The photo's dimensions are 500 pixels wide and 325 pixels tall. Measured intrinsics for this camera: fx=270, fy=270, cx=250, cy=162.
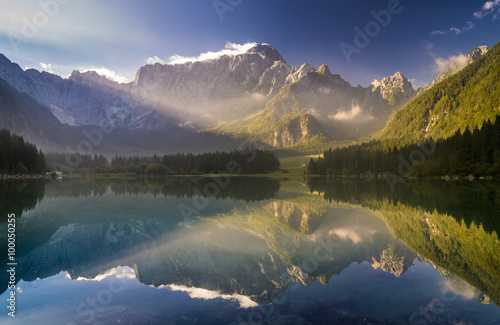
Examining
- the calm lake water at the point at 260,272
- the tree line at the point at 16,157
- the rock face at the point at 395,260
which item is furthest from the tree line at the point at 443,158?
the tree line at the point at 16,157

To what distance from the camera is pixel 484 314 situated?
9.77m

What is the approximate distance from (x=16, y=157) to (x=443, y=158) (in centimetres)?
20655

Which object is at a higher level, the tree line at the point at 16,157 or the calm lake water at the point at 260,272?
the tree line at the point at 16,157

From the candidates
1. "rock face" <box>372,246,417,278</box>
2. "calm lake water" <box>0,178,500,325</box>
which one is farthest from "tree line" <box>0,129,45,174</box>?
"rock face" <box>372,246,417,278</box>

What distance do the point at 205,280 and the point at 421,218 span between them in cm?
2456

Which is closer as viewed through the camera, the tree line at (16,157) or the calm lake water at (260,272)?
the calm lake water at (260,272)

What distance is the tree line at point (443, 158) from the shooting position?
3895 inches

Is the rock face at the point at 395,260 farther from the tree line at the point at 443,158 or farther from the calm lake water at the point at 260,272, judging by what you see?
the tree line at the point at 443,158

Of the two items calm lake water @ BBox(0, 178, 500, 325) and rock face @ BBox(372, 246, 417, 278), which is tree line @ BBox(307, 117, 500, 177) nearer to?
calm lake water @ BBox(0, 178, 500, 325)

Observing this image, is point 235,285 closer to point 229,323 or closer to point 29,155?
point 229,323

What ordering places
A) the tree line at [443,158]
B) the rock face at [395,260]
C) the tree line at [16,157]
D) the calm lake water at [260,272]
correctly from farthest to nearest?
the tree line at [16,157], the tree line at [443,158], the rock face at [395,260], the calm lake water at [260,272]

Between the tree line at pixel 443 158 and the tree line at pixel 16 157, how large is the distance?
187 metres

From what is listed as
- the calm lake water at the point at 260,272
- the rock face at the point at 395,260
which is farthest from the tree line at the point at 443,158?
the rock face at the point at 395,260

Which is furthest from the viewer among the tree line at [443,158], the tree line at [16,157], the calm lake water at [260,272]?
the tree line at [16,157]
